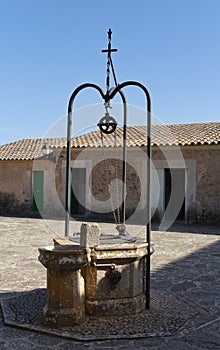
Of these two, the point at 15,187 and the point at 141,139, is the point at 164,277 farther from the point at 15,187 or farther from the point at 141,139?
the point at 15,187

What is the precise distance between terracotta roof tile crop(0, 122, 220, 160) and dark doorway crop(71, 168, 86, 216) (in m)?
1.28

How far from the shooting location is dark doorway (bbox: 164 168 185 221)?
14336mm

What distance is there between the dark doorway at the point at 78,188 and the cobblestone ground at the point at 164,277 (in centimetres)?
408

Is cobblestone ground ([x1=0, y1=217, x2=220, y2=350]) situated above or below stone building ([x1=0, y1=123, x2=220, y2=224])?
below

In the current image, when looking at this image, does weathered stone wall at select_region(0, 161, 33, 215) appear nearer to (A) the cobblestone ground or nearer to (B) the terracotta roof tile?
(B) the terracotta roof tile

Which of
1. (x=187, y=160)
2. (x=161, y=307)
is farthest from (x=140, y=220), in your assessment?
(x=161, y=307)

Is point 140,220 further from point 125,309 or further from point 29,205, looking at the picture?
point 125,309

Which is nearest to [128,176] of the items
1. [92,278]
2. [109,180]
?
[109,180]

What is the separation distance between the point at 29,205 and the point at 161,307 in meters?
12.9

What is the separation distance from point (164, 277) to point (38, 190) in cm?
1128

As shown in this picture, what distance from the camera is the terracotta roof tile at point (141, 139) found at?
13736mm

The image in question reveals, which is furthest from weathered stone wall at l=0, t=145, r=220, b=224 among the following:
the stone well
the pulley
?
the stone well

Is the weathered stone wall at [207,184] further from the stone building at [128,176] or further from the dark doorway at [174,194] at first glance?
the dark doorway at [174,194]

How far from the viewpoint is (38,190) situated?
16438mm
